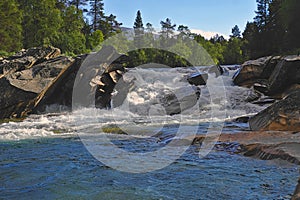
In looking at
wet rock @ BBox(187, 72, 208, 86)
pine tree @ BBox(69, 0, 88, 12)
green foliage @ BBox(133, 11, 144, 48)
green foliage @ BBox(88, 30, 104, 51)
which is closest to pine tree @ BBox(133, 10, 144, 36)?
green foliage @ BBox(133, 11, 144, 48)

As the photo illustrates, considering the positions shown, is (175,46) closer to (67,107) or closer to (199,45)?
(199,45)

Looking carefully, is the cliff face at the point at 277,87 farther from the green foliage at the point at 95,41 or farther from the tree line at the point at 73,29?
the green foliage at the point at 95,41

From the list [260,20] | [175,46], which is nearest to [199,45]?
[175,46]

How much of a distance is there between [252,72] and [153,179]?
16125 mm

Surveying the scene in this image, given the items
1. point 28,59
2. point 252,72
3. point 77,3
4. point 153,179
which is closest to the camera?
point 153,179

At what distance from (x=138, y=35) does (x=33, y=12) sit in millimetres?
31978

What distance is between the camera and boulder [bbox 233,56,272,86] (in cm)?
1886

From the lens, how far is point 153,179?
4.45 metres

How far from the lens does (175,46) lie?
61344 millimetres

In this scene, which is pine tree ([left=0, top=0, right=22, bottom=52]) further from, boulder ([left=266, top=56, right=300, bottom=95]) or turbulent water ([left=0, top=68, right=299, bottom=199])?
boulder ([left=266, top=56, right=300, bottom=95])

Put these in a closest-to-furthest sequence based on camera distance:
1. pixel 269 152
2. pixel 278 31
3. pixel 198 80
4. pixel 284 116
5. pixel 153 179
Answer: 1. pixel 153 179
2. pixel 269 152
3. pixel 284 116
4. pixel 198 80
5. pixel 278 31

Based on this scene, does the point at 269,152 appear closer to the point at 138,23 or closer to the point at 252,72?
the point at 252,72

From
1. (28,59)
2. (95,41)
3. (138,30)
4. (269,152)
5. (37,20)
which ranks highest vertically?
(138,30)

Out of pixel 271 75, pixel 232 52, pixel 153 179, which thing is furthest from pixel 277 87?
pixel 232 52
